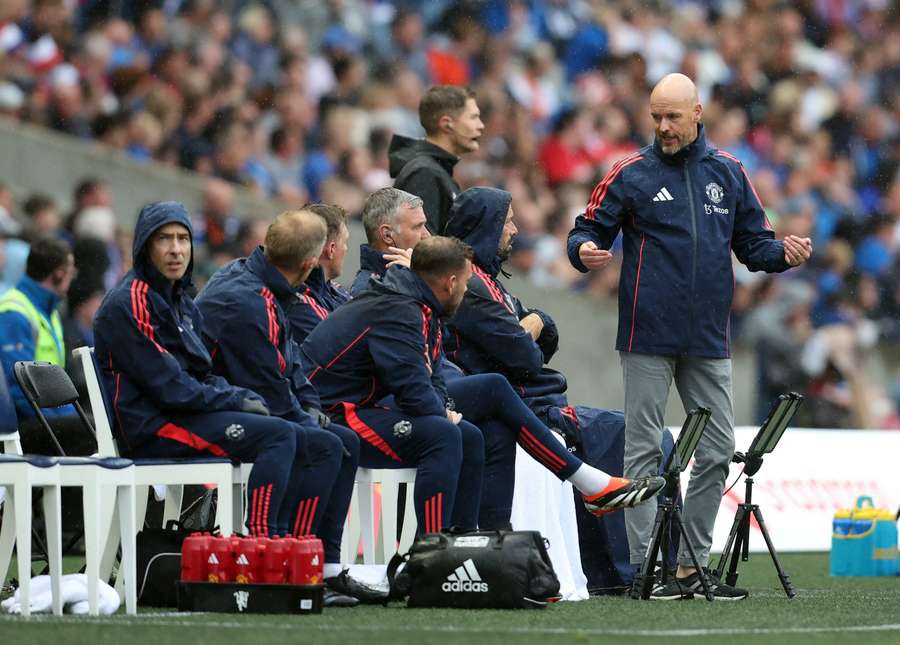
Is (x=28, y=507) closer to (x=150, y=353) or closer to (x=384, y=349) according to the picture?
(x=150, y=353)

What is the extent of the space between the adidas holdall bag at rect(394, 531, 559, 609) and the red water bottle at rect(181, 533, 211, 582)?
0.81 m

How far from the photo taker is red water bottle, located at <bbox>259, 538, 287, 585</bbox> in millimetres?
6102

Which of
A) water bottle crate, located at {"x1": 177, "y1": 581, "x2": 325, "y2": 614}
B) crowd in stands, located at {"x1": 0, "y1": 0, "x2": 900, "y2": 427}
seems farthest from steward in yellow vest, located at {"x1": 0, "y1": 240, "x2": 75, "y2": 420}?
water bottle crate, located at {"x1": 177, "y1": 581, "x2": 325, "y2": 614}

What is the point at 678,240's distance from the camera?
303 inches

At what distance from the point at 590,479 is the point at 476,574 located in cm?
85

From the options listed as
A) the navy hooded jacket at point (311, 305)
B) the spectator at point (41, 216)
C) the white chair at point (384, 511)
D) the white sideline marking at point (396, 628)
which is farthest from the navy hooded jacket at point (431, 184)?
the spectator at point (41, 216)

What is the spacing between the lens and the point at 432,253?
23.5 feet

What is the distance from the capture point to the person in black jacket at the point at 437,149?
8.67m

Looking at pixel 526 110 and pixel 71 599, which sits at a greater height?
pixel 526 110

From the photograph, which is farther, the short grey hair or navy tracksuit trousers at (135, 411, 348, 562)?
the short grey hair

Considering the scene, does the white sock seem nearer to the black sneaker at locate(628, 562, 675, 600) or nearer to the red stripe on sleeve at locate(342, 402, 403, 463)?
the black sneaker at locate(628, 562, 675, 600)

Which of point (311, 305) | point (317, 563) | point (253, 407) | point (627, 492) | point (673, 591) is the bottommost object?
point (673, 591)

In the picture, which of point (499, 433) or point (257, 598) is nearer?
point (257, 598)

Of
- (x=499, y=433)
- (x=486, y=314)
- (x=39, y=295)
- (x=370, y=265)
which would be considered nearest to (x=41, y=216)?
(x=39, y=295)
